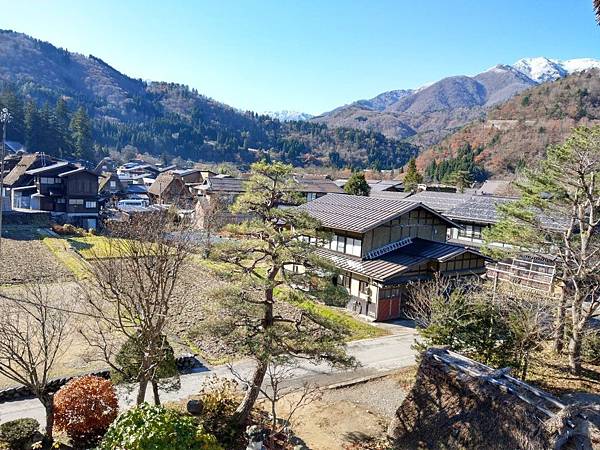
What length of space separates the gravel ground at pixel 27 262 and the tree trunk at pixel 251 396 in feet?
52.6

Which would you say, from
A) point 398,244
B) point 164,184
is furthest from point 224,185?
point 398,244

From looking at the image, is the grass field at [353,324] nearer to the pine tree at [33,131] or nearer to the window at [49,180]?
the window at [49,180]

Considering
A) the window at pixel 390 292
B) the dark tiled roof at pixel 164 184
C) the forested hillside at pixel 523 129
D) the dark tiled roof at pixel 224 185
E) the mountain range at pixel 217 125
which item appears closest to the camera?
the window at pixel 390 292

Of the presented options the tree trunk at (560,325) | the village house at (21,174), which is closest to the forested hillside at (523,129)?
the tree trunk at (560,325)

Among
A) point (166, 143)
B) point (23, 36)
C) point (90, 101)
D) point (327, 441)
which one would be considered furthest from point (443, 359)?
point (23, 36)

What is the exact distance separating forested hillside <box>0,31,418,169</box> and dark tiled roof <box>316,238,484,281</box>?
68.7 meters

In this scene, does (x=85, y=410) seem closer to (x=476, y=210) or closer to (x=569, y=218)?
(x=569, y=218)

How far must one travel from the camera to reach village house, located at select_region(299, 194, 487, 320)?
69.8 ft

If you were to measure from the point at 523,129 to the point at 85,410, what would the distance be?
315 feet

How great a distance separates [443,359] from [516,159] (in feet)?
259

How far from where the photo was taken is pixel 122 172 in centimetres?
8162

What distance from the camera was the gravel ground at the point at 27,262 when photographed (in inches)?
973

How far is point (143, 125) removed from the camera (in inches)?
5522

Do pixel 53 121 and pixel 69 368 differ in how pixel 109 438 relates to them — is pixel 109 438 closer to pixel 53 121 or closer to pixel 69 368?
pixel 69 368
